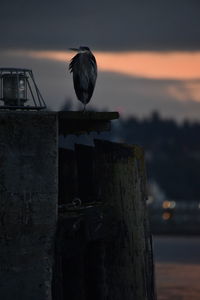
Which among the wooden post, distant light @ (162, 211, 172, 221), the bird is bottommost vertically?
the wooden post

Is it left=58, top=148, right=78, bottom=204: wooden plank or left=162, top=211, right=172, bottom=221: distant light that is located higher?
left=162, top=211, right=172, bottom=221: distant light

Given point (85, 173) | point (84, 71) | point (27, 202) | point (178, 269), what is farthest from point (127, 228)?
point (178, 269)

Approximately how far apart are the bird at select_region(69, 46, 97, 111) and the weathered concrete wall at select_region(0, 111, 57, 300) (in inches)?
96.8

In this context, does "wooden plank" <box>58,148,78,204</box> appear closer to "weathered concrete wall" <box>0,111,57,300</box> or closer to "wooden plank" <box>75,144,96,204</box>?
"wooden plank" <box>75,144,96,204</box>

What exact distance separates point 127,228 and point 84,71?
2.24m

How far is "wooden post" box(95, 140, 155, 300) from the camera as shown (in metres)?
14.8

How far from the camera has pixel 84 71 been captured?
16.1m

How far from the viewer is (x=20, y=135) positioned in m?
13.6

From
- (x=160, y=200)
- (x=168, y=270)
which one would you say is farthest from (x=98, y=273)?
(x=160, y=200)

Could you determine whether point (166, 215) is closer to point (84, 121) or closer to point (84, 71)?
point (84, 71)

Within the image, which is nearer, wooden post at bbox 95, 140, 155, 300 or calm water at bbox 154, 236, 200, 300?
wooden post at bbox 95, 140, 155, 300

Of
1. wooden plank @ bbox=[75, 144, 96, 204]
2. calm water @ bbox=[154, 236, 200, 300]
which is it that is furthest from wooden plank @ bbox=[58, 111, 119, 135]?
calm water @ bbox=[154, 236, 200, 300]

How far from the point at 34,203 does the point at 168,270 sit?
119 ft

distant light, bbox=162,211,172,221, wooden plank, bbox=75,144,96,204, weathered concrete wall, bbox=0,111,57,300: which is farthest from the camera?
distant light, bbox=162,211,172,221
